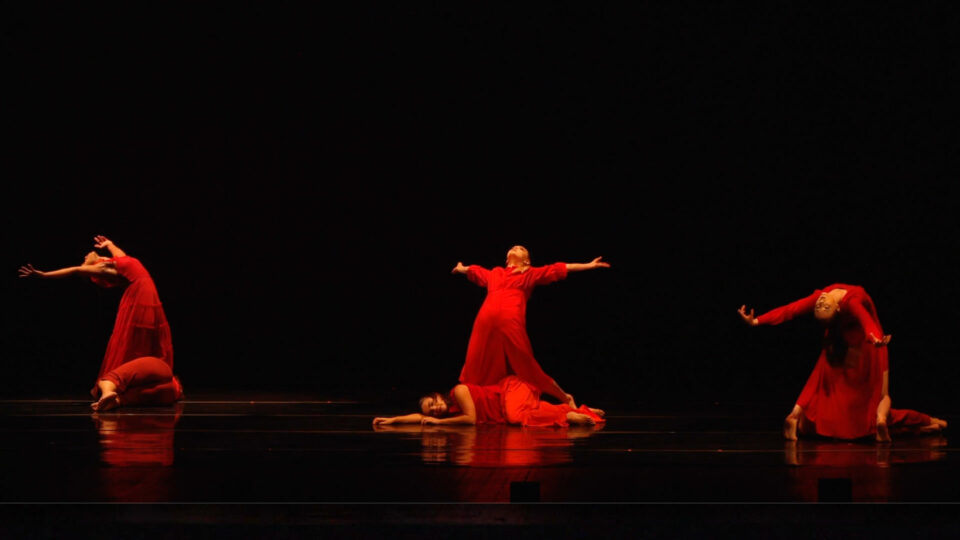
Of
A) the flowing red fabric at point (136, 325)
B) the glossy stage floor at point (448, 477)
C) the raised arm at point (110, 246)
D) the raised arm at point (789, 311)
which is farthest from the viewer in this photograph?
A: the raised arm at point (110, 246)

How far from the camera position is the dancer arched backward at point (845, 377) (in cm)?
574

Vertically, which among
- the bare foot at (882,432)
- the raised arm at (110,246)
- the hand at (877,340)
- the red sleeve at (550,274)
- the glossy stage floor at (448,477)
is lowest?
the glossy stage floor at (448,477)

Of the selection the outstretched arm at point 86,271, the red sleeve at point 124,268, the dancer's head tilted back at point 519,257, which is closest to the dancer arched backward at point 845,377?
the dancer's head tilted back at point 519,257

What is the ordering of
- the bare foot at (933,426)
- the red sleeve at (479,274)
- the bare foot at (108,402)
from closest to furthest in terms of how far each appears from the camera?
the bare foot at (933,426) < the bare foot at (108,402) < the red sleeve at (479,274)

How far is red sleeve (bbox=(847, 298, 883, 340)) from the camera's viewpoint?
5.61m

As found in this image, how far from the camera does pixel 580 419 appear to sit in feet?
21.3

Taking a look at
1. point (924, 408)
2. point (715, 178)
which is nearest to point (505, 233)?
point (715, 178)

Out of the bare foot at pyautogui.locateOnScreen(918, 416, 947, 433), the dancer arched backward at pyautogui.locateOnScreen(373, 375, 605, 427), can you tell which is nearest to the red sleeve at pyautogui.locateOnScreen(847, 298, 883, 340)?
the bare foot at pyautogui.locateOnScreen(918, 416, 947, 433)

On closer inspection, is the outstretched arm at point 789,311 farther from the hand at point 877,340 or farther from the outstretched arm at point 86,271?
the outstretched arm at point 86,271

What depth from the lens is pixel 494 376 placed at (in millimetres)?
7000

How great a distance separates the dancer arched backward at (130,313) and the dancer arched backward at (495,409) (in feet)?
7.36

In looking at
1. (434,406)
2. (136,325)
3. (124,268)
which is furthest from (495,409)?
(124,268)

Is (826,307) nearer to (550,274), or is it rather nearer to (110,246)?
(550,274)

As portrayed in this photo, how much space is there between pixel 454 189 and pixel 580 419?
3.95 meters
